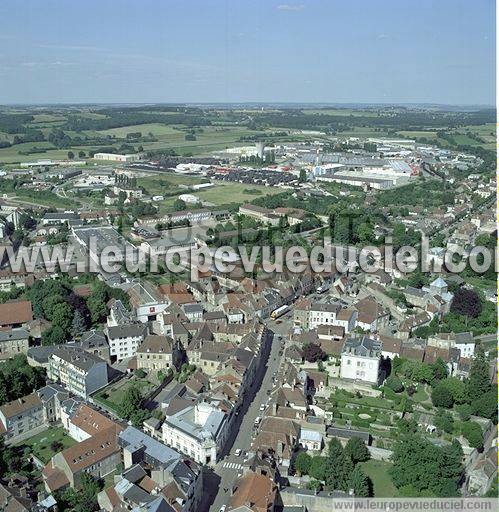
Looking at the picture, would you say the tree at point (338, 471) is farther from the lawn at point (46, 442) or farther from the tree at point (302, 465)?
the lawn at point (46, 442)

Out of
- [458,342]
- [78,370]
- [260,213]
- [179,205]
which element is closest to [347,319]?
[458,342]

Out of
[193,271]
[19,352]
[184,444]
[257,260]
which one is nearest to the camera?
[184,444]

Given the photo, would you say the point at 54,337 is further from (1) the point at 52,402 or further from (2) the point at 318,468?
(2) the point at 318,468

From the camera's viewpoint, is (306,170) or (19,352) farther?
(306,170)

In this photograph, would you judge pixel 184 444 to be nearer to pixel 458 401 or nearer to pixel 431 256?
pixel 458 401

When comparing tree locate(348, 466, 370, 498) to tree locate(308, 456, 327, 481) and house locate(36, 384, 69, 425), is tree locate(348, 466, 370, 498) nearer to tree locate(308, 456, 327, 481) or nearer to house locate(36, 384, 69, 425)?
tree locate(308, 456, 327, 481)

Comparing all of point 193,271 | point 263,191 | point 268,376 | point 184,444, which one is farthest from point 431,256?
point 263,191
